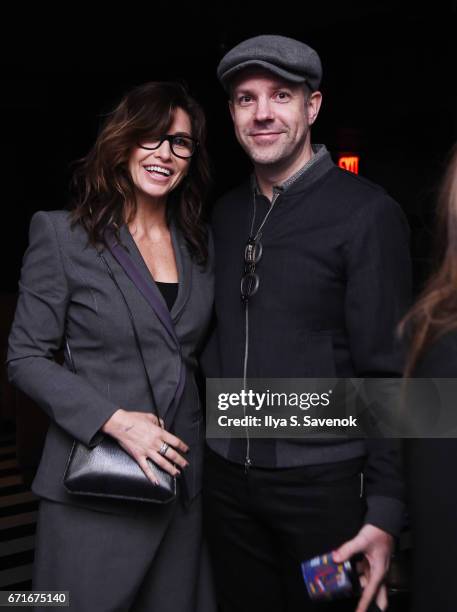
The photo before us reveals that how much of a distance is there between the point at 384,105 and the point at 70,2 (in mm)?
2768

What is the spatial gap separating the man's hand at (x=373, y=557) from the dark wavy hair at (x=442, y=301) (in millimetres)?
580

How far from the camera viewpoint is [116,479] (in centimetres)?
160

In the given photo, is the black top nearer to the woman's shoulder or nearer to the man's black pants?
the man's black pants

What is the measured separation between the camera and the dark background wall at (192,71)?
19.1 ft

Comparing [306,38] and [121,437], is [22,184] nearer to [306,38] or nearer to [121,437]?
[306,38]

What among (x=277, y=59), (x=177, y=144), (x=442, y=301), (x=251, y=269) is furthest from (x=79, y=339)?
(x=442, y=301)

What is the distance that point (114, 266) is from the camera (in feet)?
5.65

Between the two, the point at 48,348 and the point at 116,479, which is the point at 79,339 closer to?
the point at 48,348

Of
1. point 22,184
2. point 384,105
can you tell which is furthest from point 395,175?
point 22,184

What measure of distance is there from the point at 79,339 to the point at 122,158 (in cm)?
48

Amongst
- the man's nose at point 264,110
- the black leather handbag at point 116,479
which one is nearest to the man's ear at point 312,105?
the man's nose at point 264,110

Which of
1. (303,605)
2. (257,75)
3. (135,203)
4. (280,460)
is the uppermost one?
(257,75)

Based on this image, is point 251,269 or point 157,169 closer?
point 251,269

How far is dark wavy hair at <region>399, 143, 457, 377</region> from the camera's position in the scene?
96 centimetres
